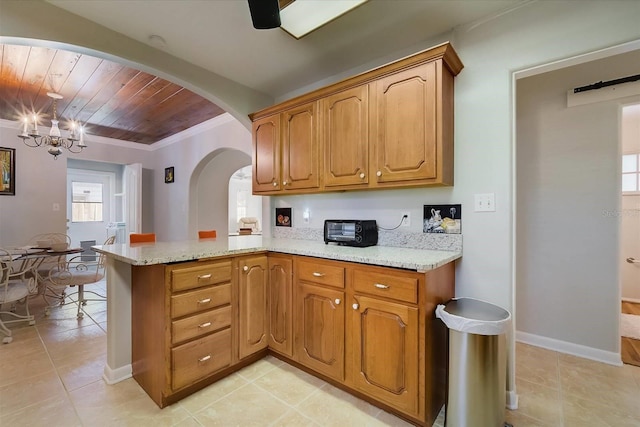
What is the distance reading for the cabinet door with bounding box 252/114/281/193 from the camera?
2617 mm

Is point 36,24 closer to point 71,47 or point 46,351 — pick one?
point 71,47

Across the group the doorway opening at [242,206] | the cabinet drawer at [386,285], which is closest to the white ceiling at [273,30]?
the cabinet drawer at [386,285]

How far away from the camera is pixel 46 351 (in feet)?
7.71

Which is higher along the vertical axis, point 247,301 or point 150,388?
point 247,301

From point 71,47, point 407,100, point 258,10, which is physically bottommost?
point 407,100

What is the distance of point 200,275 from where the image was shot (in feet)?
5.89

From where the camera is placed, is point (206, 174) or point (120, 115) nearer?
point (120, 115)

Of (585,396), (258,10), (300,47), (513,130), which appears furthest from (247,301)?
(585,396)

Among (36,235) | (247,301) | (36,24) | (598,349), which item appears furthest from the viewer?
(36,235)

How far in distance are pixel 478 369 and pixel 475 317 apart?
0.25m

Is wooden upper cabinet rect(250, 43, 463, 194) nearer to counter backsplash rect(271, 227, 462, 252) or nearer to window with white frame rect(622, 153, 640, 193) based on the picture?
counter backsplash rect(271, 227, 462, 252)

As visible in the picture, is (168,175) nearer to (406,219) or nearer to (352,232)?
(352,232)

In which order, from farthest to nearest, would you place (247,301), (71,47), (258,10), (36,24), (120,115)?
(120,115) → (247,301) → (71,47) → (36,24) → (258,10)

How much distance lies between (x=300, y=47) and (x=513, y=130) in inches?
64.3
